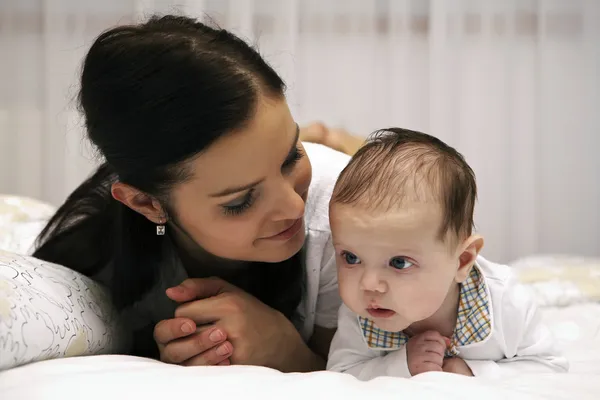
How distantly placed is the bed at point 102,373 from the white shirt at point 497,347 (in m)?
0.11

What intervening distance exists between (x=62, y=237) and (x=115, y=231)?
0.15 meters

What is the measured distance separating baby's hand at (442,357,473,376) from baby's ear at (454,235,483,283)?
0.49ft

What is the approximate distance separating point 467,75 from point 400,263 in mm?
1914

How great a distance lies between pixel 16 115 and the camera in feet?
9.70

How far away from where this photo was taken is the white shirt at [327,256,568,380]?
120 centimetres

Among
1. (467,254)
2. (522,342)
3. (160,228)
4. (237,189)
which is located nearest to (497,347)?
(522,342)

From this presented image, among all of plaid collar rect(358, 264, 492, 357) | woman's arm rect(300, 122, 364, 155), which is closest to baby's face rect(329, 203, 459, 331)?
plaid collar rect(358, 264, 492, 357)

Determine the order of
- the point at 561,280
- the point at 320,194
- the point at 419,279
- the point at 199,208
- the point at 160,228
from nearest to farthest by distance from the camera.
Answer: the point at 419,279, the point at 199,208, the point at 160,228, the point at 320,194, the point at 561,280

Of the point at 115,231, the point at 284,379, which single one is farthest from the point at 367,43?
the point at 284,379

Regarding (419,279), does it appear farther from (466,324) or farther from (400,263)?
(466,324)

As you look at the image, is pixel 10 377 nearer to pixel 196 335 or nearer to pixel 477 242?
pixel 196 335

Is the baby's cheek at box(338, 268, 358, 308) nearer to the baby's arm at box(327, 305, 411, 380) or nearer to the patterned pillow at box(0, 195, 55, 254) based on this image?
the baby's arm at box(327, 305, 411, 380)

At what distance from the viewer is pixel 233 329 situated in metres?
1.25

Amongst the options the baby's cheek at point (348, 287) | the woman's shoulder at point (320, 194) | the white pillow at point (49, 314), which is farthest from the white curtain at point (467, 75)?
the baby's cheek at point (348, 287)
